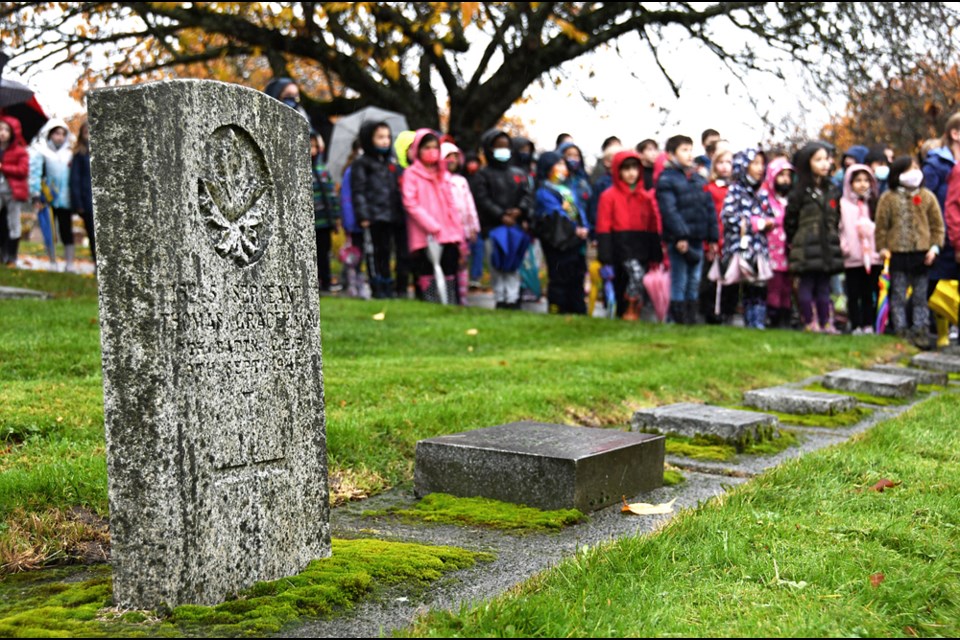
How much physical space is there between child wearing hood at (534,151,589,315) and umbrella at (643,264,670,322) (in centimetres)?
97

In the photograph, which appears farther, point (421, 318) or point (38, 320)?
point (421, 318)

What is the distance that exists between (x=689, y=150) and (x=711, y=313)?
2.56 metres

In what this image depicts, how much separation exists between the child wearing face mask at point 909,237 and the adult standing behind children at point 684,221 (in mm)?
2119

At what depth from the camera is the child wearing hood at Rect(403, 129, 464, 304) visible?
1395 centimetres

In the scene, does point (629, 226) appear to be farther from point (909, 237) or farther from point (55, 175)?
point (55, 175)

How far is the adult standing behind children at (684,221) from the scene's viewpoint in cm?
1354

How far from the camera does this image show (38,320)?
9.30 metres

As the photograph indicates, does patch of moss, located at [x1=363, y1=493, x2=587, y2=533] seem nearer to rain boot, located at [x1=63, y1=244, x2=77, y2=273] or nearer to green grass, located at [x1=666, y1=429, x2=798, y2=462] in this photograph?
green grass, located at [x1=666, y1=429, x2=798, y2=462]

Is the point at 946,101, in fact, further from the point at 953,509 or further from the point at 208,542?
the point at 208,542

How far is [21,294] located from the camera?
38.9 feet

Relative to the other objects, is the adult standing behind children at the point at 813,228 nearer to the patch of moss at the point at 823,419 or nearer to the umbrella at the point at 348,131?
the patch of moss at the point at 823,419

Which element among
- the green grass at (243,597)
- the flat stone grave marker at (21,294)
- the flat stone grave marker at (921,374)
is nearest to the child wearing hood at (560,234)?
the flat stone grave marker at (921,374)

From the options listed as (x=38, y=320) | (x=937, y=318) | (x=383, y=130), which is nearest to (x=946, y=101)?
(x=937, y=318)

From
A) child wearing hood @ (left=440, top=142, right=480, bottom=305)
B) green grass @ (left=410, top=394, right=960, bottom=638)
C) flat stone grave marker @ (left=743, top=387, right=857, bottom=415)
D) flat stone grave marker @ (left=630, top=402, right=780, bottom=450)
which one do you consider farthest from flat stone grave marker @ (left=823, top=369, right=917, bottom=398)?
child wearing hood @ (left=440, top=142, right=480, bottom=305)
